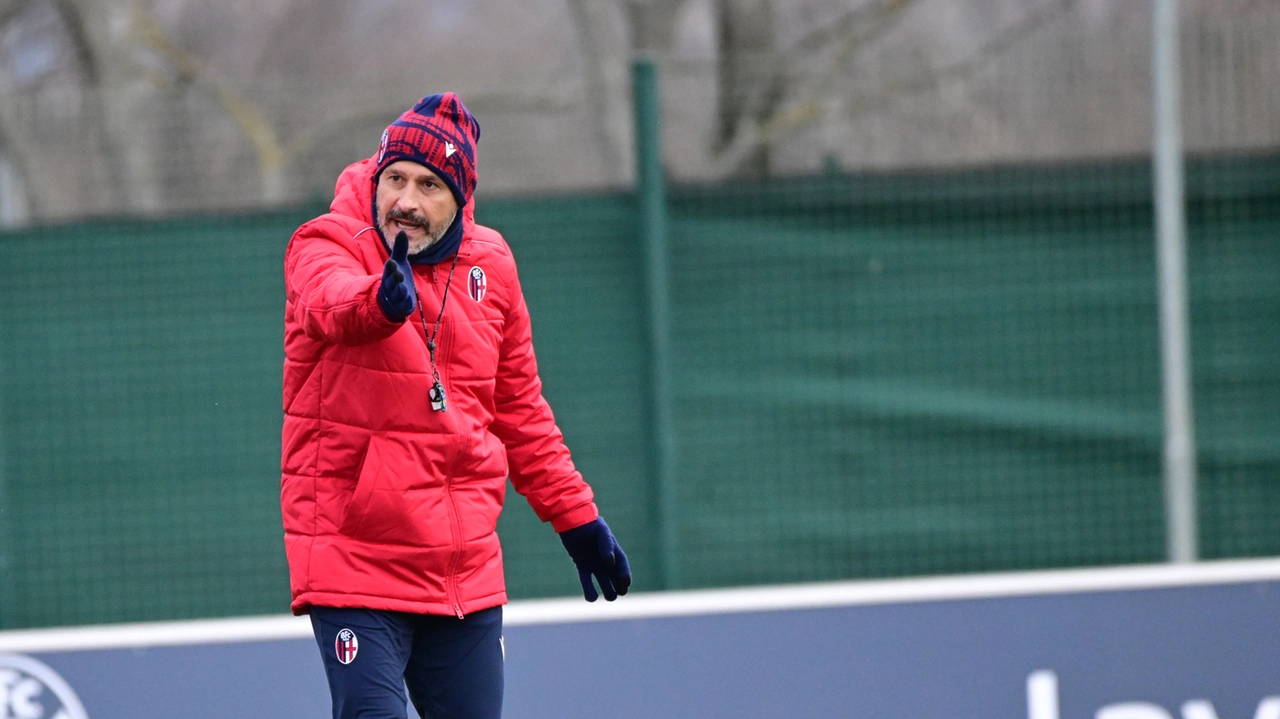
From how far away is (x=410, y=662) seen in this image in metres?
3.19

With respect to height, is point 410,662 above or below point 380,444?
below

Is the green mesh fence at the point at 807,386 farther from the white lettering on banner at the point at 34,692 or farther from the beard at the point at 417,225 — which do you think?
the beard at the point at 417,225

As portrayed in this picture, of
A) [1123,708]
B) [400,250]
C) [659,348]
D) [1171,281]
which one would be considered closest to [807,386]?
[659,348]

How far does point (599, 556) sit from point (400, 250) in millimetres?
997

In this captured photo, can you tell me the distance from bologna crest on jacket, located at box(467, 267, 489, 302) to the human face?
0.46 feet

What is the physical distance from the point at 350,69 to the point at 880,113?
13.8 metres

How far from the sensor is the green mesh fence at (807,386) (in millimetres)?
5348

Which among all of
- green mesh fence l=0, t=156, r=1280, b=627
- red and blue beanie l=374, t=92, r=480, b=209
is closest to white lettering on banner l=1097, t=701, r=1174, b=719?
green mesh fence l=0, t=156, r=1280, b=627

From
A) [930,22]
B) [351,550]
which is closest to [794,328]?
[351,550]

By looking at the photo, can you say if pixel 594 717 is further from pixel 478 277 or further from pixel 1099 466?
pixel 1099 466

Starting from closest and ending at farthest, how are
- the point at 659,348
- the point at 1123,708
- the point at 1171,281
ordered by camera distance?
the point at 1123,708
the point at 1171,281
the point at 659,348

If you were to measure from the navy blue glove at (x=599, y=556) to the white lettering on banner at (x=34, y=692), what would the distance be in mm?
1645

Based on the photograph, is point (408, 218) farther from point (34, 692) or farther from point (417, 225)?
point (34, 692)

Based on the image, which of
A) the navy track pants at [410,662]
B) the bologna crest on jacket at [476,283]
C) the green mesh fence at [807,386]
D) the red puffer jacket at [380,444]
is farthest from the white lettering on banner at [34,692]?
the bologna crest on jacket at [476,283]
